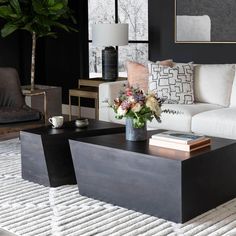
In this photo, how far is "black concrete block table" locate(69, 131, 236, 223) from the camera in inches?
122

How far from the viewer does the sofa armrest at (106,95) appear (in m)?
5.33

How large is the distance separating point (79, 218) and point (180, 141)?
81 cm

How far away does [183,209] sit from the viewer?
10.2ft

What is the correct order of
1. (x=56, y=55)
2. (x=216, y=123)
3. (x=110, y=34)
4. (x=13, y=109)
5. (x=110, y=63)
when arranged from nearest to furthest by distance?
(x=216, y=123) < (x=13, y=109) < (x=110, y=34) < (x=110, y=63) < (x=56, y=55)

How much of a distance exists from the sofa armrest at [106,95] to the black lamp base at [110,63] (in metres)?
0.67

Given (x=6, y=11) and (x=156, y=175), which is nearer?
(x=156, y=175)

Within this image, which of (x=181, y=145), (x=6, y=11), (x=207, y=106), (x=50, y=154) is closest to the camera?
(x=181, y=145)

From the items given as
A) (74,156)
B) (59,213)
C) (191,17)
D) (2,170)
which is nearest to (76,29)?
(191,17)

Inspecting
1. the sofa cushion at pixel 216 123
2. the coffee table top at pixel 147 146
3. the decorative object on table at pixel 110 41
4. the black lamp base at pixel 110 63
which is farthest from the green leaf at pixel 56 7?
the coffee table top at pixel 147 146

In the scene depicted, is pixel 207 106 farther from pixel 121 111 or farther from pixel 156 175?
pixel 156 175

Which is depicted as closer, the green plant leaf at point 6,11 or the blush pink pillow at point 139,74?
the blush pink pillow at point 139,74

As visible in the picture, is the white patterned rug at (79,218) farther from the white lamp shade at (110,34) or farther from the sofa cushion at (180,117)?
the white lamp shade at (110,34)

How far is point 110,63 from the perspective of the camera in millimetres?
6055

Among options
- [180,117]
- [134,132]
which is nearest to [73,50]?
[180,117]
